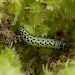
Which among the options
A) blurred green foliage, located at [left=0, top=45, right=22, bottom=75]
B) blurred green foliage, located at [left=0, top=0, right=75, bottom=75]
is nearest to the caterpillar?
blurred green foliage, located at [left=0, top=0, right=75, bottom=75]

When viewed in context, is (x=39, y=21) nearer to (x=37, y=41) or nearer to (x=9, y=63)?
(x=37, y=41)

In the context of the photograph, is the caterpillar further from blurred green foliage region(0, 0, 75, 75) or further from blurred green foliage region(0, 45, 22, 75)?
blurred green foliage region(0, 45, 22, 75)

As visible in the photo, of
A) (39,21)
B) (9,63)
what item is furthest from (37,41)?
(9,63)

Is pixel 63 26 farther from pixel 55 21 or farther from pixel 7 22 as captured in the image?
pixel 7 22

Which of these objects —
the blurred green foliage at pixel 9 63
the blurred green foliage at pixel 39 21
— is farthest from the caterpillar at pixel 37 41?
the blurred green foliage at pixel 9 63

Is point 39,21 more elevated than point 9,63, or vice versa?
point 39,21

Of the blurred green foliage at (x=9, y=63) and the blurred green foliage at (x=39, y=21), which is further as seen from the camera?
the blurred green foliage at (x=39, y=21)

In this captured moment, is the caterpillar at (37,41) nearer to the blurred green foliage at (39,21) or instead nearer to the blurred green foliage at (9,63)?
the blurred green foliage at (39,21)

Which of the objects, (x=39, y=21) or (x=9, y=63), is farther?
(x=39, y=21)
